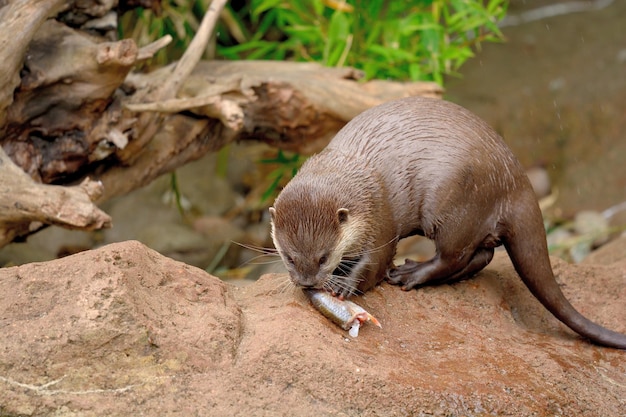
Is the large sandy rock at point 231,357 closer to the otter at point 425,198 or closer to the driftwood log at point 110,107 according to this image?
the otter at point 425,198

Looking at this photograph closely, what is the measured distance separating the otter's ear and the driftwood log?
2.85ft

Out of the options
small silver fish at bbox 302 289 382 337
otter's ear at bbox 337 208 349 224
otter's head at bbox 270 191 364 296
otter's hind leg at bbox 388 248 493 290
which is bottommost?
otter's hind leg at bbox 388 248 493 290

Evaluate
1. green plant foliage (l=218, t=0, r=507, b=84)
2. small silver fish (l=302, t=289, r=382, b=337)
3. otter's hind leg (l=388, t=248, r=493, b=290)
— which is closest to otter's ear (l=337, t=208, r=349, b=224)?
small silver fish (l=302, t=289, r=382, b=337)

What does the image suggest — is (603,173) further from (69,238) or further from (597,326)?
(69,238)

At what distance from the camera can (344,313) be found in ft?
8.22

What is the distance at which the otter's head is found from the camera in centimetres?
262

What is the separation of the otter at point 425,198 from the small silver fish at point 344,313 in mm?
122

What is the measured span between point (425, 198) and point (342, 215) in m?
0.38

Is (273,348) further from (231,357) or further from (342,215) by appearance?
(342,215)

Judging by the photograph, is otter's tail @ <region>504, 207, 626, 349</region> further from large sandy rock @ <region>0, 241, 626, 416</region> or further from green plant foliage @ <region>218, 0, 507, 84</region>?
green plant foliage @ <region>218, 0, 507, 84</region>

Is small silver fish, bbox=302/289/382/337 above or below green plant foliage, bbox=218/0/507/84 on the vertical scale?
below

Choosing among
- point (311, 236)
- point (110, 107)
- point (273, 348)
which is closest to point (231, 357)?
point (273, 348)

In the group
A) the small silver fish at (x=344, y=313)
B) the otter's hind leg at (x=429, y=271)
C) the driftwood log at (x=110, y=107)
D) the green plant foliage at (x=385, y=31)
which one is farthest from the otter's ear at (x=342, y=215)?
the green plant foliage at (x=385, y=31)

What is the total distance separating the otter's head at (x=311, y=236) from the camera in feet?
8.61
